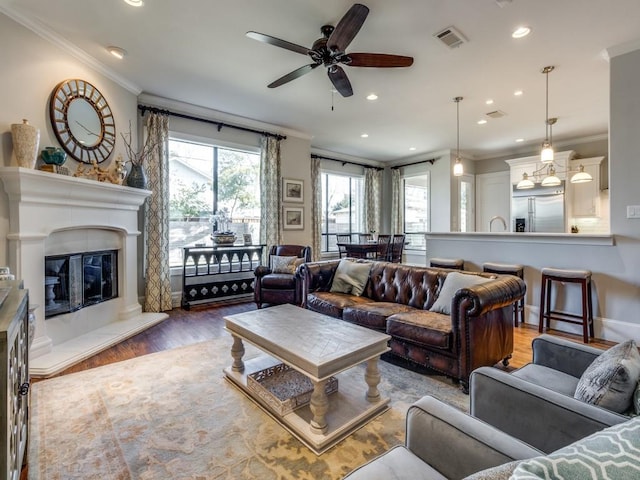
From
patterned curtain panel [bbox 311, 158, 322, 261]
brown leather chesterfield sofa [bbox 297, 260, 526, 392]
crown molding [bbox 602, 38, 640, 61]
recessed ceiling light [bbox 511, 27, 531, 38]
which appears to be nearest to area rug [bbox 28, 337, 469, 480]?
brown leather chesterfield sofa [bbox 297, 260, 526, 392]

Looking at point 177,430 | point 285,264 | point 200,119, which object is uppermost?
point 200,119

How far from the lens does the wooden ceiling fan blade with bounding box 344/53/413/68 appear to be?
2795 mm

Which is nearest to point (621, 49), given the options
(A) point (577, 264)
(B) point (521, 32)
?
(B) point (521, 32)

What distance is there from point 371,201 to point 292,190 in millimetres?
2936

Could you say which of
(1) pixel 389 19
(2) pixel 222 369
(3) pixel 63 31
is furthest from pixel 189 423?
(3) pixel 63 31

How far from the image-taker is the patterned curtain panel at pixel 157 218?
14.5 ft

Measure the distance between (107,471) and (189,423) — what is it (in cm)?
47

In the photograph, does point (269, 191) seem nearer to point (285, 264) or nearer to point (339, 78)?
point (285, 264)

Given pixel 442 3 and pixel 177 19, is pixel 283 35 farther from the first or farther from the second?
pixel 442 3

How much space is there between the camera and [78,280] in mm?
3455

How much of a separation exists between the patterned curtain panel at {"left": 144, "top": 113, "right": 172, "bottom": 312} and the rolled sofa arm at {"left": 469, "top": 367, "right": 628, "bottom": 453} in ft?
14.1

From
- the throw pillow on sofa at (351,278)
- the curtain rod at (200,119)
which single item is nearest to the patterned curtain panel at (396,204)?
the curtain rod at (200,119)

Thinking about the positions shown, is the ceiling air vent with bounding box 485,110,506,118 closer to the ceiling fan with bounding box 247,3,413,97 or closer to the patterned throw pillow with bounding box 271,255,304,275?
the ceiling fan with bounding box 247,3,413,97

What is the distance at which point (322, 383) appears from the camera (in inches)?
70.1
